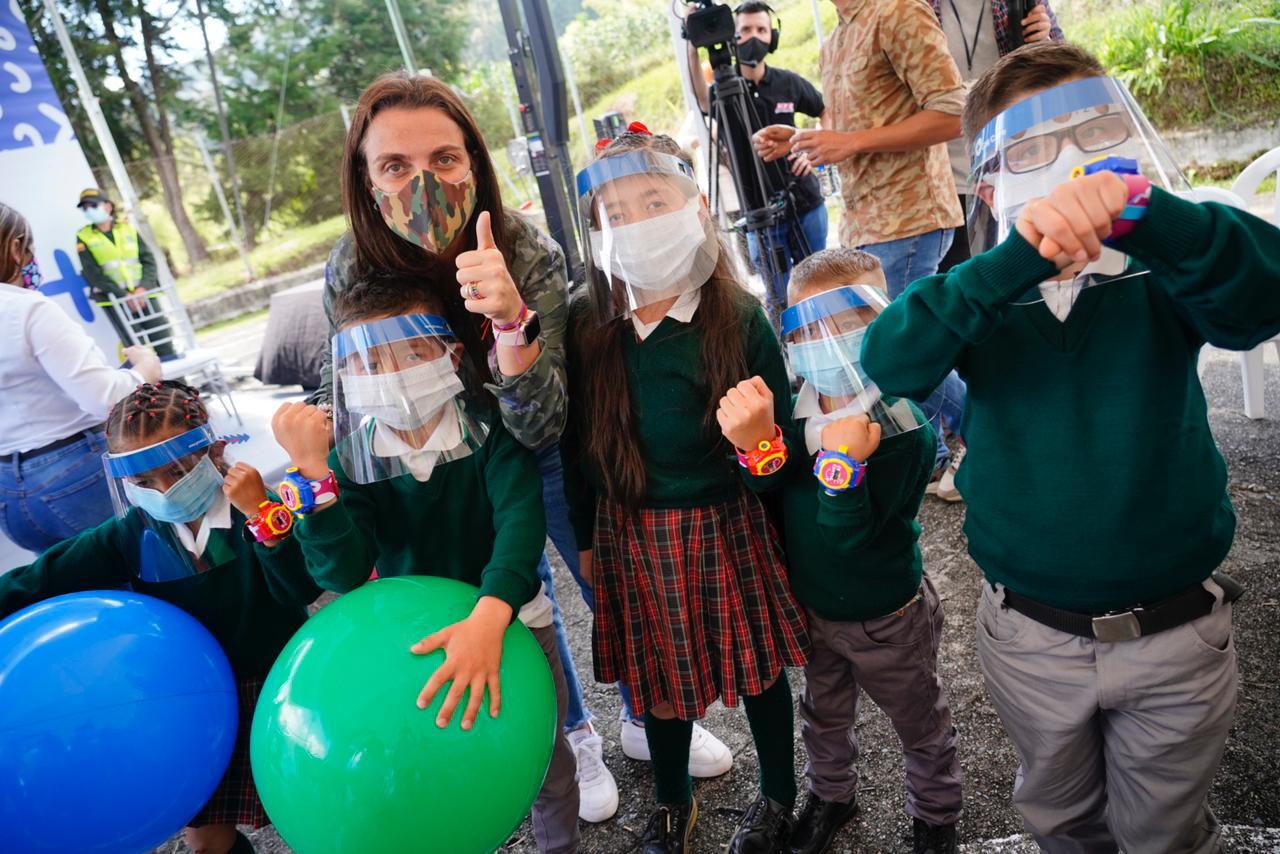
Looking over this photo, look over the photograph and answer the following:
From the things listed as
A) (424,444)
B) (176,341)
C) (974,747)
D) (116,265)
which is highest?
(116,265)

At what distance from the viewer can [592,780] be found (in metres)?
2.11

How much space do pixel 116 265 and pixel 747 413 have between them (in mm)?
5951

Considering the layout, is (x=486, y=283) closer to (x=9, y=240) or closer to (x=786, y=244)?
(x=9, y=240)

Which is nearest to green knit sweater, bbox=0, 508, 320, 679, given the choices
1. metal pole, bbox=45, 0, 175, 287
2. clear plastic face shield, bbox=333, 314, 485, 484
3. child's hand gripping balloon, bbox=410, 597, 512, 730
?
clear plastic face shield, bbox=333, 314, 485, 484

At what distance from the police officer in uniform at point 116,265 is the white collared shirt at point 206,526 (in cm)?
449

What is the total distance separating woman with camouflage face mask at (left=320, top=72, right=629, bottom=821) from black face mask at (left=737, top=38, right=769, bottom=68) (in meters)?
2.51

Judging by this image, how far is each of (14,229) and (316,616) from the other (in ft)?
6.40

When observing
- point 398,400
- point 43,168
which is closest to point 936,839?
point 398,400

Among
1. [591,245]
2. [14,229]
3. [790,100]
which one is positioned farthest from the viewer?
[790,100]

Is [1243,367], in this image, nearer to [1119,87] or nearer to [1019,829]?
[1019,829]

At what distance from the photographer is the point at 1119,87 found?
3.84 feet

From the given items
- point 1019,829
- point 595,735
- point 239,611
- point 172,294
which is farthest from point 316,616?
point 172,294

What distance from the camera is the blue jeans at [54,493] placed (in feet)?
8.14

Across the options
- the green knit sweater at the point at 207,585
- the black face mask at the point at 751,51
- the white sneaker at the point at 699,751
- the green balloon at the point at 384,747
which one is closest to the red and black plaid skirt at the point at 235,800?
the green knit sweater at the point at 207,585
